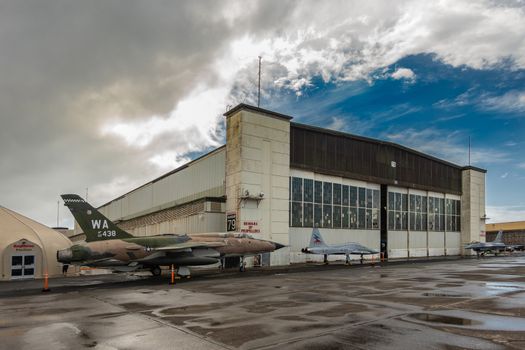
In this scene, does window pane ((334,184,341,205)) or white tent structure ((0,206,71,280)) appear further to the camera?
window pane ((334,184,341,205))

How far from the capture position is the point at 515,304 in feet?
43.8

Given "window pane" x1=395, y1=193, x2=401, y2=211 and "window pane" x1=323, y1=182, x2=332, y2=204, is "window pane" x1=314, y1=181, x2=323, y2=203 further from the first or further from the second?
"window pane" x1=395, y1=193, x2=401, y2=211

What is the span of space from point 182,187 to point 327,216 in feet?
59.9

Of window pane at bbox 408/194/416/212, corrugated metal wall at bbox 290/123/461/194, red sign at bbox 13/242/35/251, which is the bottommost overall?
red sign at bbox 13/242/35/251

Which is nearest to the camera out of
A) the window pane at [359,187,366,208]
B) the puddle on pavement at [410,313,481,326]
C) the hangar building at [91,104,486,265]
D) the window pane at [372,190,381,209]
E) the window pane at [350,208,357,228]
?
the puddle on pavement at [410,313,481,326]

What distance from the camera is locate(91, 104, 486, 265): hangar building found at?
1406 inches

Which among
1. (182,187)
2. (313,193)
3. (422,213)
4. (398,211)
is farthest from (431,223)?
(182,187)

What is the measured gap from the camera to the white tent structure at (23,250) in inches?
1088

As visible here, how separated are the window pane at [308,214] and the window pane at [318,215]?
516 mm

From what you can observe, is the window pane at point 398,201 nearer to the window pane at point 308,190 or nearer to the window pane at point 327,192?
the window pane at point 327,192

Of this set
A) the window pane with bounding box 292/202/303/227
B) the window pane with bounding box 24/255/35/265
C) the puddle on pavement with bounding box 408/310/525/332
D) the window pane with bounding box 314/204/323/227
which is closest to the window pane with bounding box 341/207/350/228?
the window pane with bounding box 314/204/323/227

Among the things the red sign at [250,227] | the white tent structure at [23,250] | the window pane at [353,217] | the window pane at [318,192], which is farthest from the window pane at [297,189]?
the white tent structure at [23,250]

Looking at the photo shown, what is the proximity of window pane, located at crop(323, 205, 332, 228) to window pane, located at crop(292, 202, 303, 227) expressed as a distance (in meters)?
3.59

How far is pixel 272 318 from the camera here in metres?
11.2
